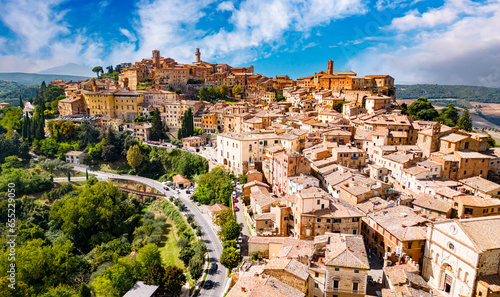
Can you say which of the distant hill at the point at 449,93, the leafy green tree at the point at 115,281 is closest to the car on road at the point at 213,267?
the leafy green tree at the point at 115,281

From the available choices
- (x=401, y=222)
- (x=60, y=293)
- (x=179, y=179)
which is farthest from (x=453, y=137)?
(x=60, y=293)

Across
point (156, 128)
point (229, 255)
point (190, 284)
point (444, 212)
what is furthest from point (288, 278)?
point (156, 128)

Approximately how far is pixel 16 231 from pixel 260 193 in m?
26.1

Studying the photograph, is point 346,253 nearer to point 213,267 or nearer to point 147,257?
point 213,267

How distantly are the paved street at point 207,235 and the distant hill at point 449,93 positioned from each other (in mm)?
118797

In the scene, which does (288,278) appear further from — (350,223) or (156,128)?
(156,128)

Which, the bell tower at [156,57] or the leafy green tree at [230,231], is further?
the bell tower at [156,57]

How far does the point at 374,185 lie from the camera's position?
102ft

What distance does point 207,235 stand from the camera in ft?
107

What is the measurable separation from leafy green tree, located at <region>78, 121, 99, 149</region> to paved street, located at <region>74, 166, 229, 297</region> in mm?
10042

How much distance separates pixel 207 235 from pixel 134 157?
27.1 m

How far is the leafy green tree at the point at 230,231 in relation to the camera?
2869cm

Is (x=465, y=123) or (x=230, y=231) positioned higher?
(x=465, y=123)

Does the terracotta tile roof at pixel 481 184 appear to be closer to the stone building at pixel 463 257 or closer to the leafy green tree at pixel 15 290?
the stone building at pixel 463 257
